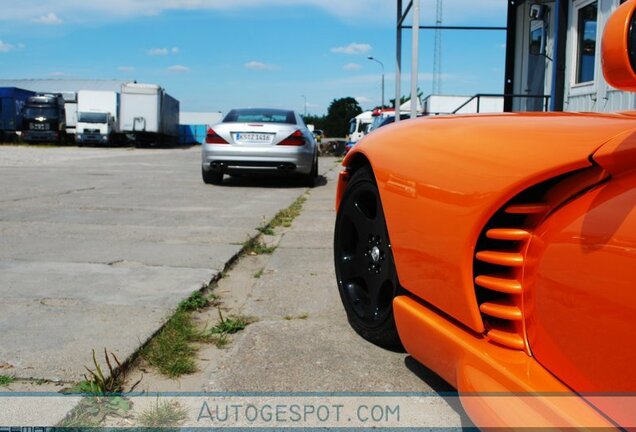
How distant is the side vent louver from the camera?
5.27ft

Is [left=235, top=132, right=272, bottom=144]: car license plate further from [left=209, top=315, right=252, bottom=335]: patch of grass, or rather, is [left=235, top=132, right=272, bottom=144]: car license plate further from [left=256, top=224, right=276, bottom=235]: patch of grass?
[left=209, top=315, right=252, bottom=335]: patch of grass

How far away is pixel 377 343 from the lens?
2799mm

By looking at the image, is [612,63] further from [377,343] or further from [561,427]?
[377,343]

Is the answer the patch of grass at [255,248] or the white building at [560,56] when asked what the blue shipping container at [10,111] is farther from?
the patch of grass at [255,248]

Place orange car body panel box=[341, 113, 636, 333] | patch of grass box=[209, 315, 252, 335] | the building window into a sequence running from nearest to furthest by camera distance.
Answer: orange car body panel box=[341, 113, 636, 333]
patch of grass box=[209, 315, 252, 335]
the building window

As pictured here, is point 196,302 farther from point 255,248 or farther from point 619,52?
point 619,52

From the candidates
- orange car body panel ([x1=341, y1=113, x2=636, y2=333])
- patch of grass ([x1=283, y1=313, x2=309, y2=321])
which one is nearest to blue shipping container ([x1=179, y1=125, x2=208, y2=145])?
patch of grass ([x1=283, y1=313, x2=309, y2=321])

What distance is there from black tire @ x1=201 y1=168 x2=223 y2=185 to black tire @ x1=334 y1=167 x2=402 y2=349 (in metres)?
7.81

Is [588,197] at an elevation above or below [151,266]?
above

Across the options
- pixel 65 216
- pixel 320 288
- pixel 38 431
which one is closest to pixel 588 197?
pixel 38 431

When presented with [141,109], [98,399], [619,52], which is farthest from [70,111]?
[619,52]

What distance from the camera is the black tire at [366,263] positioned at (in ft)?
8.46

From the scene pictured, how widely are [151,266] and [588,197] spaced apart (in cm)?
347

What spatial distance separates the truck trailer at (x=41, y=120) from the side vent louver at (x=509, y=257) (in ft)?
126
